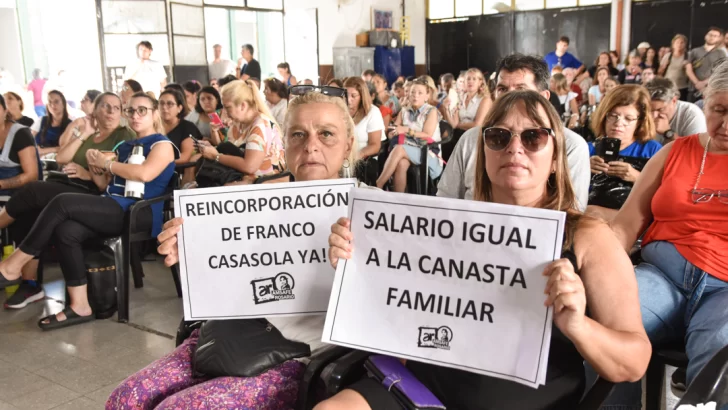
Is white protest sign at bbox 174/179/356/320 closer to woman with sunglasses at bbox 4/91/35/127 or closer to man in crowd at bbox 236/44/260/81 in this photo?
woman with sunglasses at bbox 4/91/35/127

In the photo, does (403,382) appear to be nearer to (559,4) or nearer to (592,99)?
(592,99)

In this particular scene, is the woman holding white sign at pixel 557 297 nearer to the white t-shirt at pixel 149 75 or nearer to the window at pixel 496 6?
the white t-shirt at pixel 149 75

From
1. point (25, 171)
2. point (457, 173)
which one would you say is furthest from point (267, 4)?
point (457, 173)

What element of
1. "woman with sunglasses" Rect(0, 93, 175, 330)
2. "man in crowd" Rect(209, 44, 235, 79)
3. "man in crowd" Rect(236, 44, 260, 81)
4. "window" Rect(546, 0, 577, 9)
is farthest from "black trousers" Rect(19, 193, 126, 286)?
"window" Rect(546, 0, 577, 9)

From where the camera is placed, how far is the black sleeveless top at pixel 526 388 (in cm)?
146

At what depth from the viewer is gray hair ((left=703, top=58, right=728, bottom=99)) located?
6.82 ft

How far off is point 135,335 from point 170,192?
3.06 ft

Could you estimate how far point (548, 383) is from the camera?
4.83 ft

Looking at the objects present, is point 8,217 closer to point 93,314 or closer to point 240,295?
point 93,314

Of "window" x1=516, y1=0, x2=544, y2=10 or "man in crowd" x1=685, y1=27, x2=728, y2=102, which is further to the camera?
"window" x1=516, y1=0, x2=544, y2=10

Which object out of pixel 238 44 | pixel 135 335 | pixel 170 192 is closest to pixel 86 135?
pixel 170 192

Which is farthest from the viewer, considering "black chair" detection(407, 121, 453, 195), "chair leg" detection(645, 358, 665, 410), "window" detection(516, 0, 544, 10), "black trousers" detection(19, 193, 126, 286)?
"window" detection(516, 0, 544, 10)

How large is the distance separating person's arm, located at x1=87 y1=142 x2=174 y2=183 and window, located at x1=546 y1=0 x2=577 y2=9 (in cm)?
1335

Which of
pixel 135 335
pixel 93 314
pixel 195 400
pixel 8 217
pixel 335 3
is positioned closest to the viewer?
pixel 195 400
